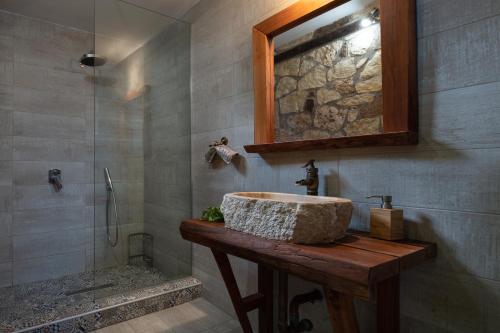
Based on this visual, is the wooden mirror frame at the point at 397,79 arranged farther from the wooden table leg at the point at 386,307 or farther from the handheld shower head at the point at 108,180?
the handheld shower head at the point at 108,180

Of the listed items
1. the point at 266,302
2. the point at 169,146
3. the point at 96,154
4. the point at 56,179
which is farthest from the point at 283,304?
the point at 56,179

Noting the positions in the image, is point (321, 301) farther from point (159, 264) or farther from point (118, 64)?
point (118, 64)

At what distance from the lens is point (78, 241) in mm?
2740

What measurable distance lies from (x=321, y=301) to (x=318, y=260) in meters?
0.64

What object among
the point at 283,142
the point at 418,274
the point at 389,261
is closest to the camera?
the point at 389,261

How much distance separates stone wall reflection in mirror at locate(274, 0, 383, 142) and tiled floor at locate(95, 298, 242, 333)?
1.25 metres

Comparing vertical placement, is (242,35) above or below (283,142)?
above

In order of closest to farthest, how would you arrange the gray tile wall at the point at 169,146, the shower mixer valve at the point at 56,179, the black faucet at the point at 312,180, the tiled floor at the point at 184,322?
the black faucet at the point at 312,180
the tiled floor at the point at 184,322
the gray tile wall at the point at 169,146
the shower mixer valve at the point at 56,179

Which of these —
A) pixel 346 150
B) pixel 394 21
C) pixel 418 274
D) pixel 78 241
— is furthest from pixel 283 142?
pixel 78 241

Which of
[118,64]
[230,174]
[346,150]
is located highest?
[118,64]

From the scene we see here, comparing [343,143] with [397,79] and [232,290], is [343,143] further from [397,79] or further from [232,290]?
[232,290]

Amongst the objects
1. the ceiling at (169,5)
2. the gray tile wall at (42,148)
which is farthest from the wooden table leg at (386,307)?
the gray tile wall at (42,148)

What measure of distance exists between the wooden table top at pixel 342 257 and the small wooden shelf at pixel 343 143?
37 centimetres

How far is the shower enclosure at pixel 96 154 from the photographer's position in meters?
2.28
